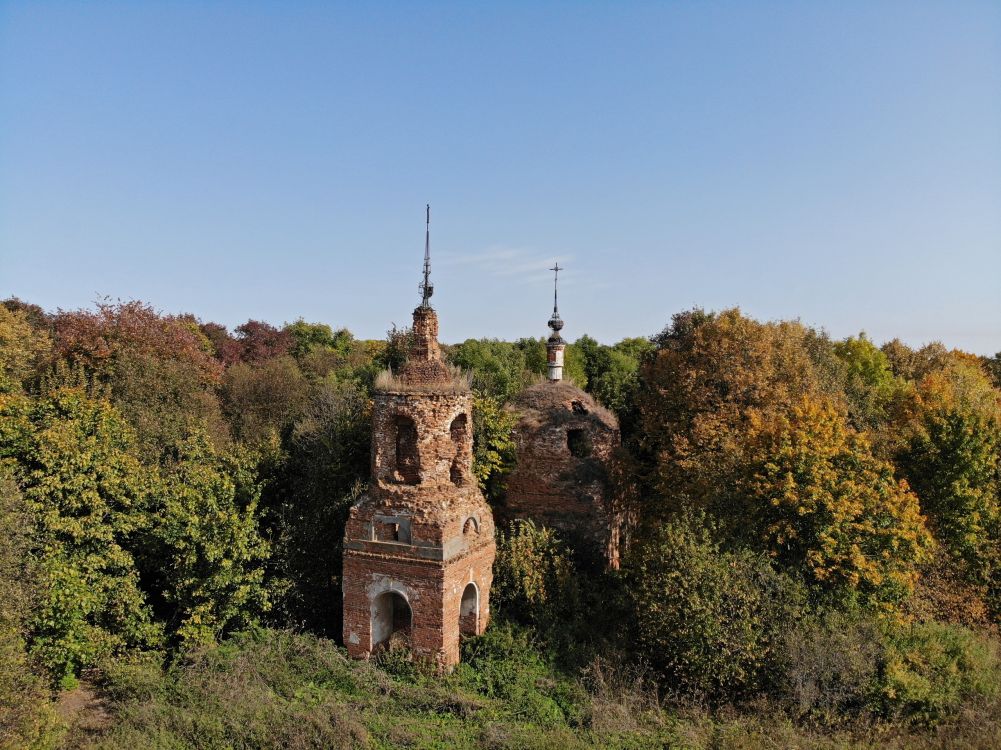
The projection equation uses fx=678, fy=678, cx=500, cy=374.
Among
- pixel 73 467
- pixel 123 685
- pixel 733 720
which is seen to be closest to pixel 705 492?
pixel 733 720

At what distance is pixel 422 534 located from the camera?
47.6ft

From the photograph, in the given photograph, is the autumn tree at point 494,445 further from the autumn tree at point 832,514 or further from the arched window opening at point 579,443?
the autumn tree at point 832,514

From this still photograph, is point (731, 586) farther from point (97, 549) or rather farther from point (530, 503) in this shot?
point (97, 549)

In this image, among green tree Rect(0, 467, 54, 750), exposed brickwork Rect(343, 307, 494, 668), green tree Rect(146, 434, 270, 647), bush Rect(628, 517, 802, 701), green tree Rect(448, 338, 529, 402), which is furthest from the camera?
green tree Rect(448, 338, 529, 402)

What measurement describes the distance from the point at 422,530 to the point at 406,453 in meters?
2.83

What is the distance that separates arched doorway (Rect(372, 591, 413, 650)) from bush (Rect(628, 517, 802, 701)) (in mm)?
5661

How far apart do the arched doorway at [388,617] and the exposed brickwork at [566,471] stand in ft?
13.2

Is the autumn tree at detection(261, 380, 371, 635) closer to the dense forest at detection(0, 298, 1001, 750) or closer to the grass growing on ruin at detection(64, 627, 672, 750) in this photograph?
the dense forest at detection(0, 298, 1001, 750)

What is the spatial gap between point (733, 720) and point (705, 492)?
16.0 ft

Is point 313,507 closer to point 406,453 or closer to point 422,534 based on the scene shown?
point 406,453

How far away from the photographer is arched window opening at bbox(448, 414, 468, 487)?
1641cm

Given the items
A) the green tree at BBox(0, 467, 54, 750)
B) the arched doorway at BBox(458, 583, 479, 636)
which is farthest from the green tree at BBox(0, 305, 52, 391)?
the arched doorway at BBox(458, 583, 479, 636)

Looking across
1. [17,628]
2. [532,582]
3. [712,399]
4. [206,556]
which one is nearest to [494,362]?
[712,399]

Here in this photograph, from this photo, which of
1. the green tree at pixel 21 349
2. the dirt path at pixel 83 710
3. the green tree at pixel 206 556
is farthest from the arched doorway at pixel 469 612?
the green tree at pixel 21 349
